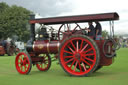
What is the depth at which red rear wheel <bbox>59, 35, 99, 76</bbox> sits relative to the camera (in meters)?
6.66

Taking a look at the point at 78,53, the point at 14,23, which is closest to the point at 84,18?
the point at 78,53

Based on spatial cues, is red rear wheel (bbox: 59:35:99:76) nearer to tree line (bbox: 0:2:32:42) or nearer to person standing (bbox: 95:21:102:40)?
person standing (bbox: 95:21:102:40)

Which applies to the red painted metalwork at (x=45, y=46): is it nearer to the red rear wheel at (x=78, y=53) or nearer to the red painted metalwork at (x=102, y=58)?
the red rear wheel at (x=78, y=53)

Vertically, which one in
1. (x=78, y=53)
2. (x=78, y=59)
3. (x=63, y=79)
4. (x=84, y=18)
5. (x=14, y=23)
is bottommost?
(x=63, y=79)

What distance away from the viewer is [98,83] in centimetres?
552

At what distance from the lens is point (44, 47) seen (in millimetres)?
7879

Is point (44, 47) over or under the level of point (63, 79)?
over

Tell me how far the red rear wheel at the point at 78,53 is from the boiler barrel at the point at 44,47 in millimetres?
620

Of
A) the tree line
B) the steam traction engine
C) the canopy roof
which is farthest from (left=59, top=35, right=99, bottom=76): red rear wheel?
the tree line

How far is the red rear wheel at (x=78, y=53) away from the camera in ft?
21.8

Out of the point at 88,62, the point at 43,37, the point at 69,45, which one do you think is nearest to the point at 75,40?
the point at 69,45

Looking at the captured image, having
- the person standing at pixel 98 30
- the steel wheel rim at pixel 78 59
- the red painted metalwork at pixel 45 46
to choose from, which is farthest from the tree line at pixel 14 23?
the steel wheel rim at pixel 78 59

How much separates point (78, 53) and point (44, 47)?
1565mm

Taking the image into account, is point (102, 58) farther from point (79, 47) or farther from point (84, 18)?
point (84, 18)
